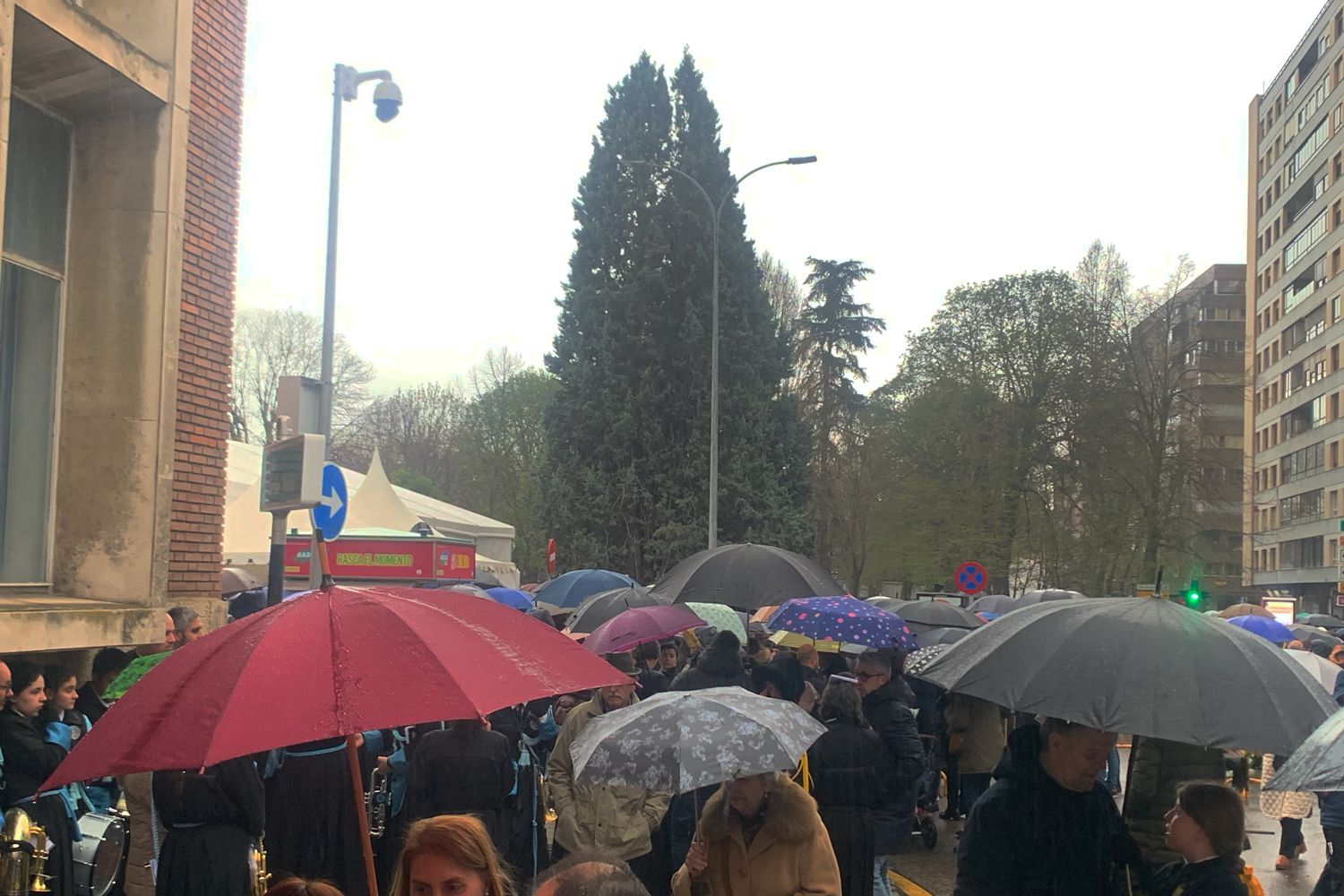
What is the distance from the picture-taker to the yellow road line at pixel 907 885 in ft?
32.9

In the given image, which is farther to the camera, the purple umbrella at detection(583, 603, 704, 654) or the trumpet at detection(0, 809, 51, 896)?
the purple umbrella at detection(583, 603, 704, 654)

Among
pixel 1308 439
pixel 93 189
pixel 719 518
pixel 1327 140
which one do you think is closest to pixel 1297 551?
pixel 1308 439

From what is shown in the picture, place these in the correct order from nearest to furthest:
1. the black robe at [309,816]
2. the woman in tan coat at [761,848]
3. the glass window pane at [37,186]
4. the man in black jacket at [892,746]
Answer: the woman in tan coat at [761,848]
the black robe at [309,816]
the man in black jacket at [892,746]
the glass window pane at [37,186]

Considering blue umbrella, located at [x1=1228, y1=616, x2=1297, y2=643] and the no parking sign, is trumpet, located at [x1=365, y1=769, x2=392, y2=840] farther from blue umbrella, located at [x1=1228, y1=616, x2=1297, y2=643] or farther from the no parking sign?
the no parking sign

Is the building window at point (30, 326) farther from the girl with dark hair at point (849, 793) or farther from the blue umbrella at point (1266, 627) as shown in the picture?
the blue umbrella at point (1266, 627)

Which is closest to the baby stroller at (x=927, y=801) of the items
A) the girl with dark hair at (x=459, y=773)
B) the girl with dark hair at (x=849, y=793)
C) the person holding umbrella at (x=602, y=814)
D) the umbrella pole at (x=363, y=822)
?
the girl with dark hair at (x=849, y=793)

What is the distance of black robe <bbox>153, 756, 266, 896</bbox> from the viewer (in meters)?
6.11

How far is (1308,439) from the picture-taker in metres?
75.0

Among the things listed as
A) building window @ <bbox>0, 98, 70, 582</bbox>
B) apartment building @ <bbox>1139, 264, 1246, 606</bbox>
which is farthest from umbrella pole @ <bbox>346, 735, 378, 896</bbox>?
apartment building @ <bbox>1139, 264, 1246, 606</bbox>

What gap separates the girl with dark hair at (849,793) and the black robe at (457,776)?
6.04 ft

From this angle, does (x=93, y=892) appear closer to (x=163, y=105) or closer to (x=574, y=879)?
(x=574, y=879)

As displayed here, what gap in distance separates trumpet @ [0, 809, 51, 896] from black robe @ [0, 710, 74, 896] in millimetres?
333

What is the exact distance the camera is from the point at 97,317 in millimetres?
9625

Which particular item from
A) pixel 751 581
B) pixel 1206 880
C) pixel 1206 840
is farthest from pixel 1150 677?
pixel 751 581
